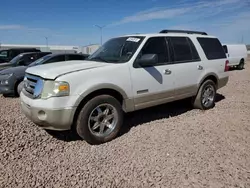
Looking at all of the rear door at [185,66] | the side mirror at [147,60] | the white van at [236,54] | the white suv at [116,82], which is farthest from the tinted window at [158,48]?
the white van at [236,54]

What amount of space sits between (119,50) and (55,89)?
1.72 meters

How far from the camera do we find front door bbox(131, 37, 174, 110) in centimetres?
407

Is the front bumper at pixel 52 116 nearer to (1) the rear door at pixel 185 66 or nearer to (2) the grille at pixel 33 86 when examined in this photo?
(2) the grille at pixel 33 86

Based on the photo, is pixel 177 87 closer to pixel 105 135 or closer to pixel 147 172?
pixel 105 135

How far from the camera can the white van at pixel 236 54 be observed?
16.8 m

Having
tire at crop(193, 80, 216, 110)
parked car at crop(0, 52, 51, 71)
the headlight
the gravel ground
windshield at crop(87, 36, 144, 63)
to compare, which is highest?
windshield at crop(87, 36, 144, 63)

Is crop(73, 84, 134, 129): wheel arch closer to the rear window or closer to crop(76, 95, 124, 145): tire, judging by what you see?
crop(76, 95, 124, 145): tire

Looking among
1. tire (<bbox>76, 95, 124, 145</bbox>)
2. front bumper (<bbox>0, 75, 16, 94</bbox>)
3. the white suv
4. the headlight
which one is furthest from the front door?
front bumper (<bbox>0, 75, 16, 94</bbox>)

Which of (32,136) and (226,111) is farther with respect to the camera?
(226,111)

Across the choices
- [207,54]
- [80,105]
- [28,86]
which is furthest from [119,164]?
[207,54]

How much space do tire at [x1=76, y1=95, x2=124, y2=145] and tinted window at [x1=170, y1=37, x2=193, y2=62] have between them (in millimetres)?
1893

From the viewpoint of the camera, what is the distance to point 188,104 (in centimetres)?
588

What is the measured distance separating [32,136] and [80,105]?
113 centimetres

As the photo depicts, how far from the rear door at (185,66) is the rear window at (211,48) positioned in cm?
40
